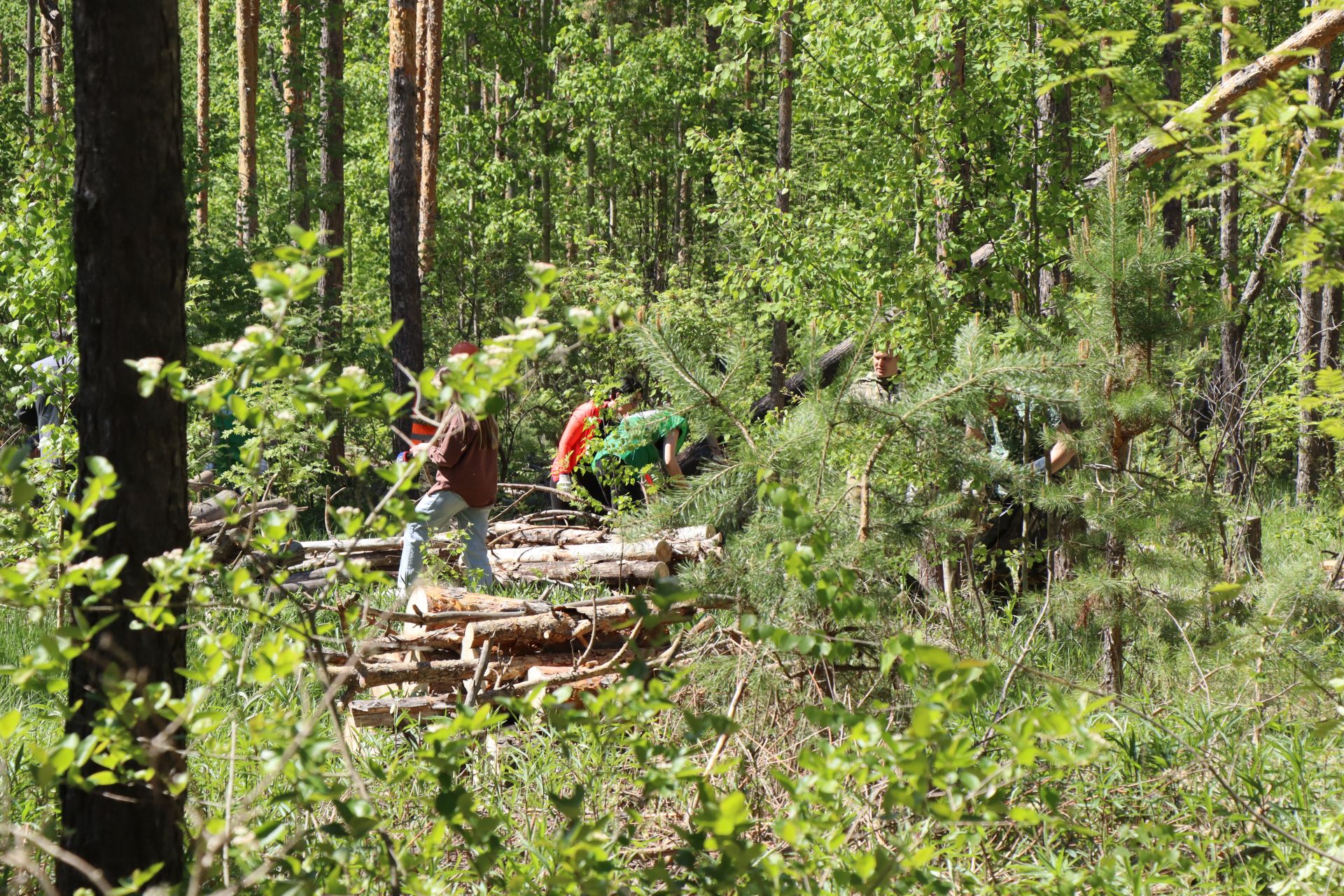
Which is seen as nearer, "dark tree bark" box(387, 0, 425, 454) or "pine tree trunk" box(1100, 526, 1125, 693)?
"pine tree trunk" box(1100, 526, 1125, 693)

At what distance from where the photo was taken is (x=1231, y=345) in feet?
34.5

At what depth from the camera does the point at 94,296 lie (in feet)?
9.48

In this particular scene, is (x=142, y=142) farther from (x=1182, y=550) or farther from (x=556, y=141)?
(x=556, y=141)

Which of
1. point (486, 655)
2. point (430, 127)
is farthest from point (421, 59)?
point (486, 655)

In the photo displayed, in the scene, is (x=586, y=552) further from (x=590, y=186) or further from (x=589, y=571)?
(x=590, y=186)

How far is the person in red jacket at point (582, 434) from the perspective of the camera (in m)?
8.62

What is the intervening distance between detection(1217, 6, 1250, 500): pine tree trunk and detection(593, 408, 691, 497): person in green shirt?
134 inches

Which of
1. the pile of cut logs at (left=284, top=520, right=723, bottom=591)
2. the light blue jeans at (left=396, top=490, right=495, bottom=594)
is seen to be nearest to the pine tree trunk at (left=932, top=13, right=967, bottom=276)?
the pile of cut logs at (left=284, top=520, right=723, bottom=591)

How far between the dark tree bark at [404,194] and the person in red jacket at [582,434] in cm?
448

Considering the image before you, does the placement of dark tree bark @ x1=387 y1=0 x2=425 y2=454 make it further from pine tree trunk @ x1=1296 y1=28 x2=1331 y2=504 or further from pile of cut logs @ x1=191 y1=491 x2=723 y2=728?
pine tree trunk @ x1=1296 y1=28 x2=1331 y2=504

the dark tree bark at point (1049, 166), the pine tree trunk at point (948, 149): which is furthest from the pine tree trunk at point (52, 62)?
the dark tree bark at point (1049, 166)

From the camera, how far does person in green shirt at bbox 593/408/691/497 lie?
772 cm

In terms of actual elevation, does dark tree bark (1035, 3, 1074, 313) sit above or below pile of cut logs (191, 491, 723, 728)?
above

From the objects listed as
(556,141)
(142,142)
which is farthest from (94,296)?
(556,141)
